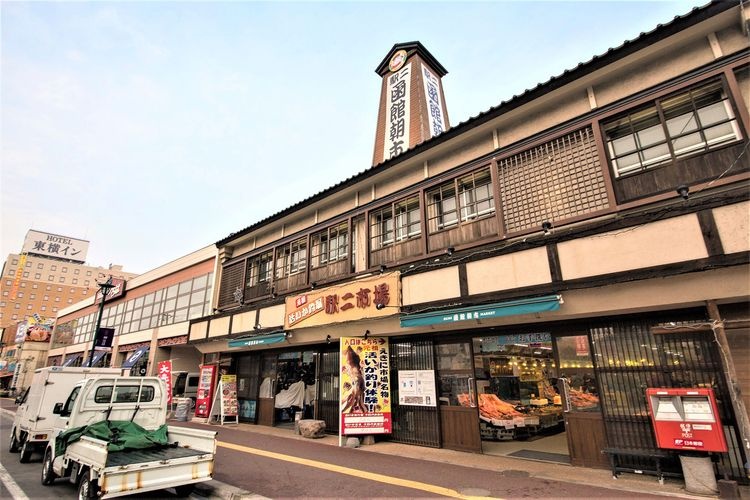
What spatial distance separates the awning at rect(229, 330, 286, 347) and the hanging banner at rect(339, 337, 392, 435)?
Answer: 345cm

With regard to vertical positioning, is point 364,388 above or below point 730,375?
below

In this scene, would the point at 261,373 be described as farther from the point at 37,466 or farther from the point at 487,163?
the point at 487,163

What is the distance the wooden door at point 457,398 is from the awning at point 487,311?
1666mm

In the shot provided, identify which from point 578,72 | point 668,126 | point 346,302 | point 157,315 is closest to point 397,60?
point 578,72

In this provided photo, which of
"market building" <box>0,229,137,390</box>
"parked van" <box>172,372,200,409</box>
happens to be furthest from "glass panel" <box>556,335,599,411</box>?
"market building" <box>0,229,137,390</box>

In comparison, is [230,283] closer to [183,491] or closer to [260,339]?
[260,339]

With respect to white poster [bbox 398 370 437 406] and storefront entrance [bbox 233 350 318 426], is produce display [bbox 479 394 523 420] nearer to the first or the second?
white poster [bbox 398 370 437 406]

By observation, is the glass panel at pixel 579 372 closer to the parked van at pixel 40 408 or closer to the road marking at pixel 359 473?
the road marking at pixel 359 473

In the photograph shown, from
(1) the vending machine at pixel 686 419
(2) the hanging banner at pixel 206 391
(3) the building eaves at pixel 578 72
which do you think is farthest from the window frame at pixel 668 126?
(2) the hanging banner at pixel 206 391

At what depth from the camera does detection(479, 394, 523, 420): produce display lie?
11711 millimetres

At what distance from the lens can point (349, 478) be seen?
794 cm

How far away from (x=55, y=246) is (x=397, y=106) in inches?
4641

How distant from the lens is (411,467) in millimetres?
8734

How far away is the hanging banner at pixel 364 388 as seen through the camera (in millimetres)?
11469
